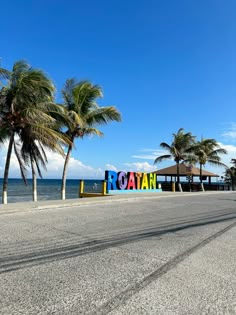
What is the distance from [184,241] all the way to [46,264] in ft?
11.9

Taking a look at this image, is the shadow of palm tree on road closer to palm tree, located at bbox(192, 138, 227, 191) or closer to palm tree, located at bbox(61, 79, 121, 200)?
palm tree, located at bbox(61, 79, 121, 200)

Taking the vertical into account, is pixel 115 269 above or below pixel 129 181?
below

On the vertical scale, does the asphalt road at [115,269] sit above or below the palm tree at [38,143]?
below

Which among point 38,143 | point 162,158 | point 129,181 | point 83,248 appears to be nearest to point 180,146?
point 162,158

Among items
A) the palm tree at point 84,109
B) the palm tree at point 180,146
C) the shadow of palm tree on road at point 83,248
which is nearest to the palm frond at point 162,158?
the palm tree at point 180,146

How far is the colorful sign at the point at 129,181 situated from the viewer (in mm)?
26438

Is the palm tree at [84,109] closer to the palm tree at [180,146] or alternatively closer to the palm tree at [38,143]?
the palm tree at [38,143]

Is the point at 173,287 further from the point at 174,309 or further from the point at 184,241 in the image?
the point at 184,241

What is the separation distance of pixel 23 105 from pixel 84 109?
24.0ft

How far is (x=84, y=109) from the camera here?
79.3 feet

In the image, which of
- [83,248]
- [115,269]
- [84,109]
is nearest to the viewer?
[115,269]

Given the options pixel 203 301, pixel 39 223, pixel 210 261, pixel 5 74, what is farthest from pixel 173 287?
pixel 5 74

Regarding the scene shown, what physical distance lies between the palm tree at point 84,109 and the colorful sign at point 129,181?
3.88 metres

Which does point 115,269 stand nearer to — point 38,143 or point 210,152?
point 38,143
